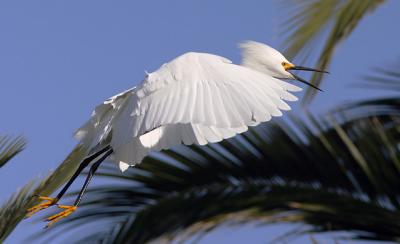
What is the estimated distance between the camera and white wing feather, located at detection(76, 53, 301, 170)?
9.29ft

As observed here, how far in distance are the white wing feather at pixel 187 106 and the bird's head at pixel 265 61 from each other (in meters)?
0.50

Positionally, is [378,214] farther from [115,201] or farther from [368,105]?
[115,201]

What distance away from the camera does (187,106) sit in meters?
2.98

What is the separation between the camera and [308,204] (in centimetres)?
191

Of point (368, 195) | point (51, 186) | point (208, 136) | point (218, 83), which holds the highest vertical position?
point (218, 83)

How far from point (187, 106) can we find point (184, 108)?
0.06 feet

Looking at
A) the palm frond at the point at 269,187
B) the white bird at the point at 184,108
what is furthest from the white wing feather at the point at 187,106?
the palm frond at the point at 269,187

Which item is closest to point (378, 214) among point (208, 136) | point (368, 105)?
point (368, 105)

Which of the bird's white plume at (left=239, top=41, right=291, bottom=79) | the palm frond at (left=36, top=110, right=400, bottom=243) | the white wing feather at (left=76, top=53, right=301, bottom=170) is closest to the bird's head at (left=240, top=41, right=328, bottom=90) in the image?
the bird's white plume at (left=239, top=41, right=291, bottom=79)

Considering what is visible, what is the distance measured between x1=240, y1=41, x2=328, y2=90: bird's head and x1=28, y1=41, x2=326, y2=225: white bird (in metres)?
0.02

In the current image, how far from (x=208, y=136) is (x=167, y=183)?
0.78 m

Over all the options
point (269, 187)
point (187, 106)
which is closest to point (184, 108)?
point (187, 106)

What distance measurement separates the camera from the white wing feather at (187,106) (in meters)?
2.83

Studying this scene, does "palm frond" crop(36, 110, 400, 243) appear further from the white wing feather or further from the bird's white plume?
the bird's white plume
